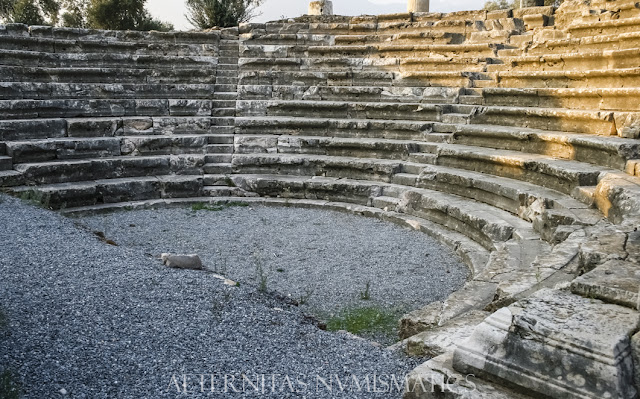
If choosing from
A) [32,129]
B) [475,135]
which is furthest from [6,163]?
[475,135]

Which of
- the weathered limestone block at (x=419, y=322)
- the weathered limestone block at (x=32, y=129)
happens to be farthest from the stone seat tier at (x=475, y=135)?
the weathered limestone block at (x=419, y=322)

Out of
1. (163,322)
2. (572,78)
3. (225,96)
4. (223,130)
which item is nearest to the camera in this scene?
(163,322)

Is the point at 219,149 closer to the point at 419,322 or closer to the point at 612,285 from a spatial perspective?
the point at 419,322

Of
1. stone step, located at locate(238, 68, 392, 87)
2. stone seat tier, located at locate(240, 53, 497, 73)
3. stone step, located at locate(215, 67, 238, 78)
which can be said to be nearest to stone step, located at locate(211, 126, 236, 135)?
stone step, located at locate(238, 68, 392, 87)

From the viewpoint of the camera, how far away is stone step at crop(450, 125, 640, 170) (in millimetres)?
5838

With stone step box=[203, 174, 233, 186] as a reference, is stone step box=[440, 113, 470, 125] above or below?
above

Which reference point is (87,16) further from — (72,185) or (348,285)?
(348,285)

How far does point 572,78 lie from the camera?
797 cm

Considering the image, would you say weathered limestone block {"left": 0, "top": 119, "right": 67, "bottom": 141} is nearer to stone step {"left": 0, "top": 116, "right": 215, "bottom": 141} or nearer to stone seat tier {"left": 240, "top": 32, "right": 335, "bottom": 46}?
stone step {"left": 0, "top": 116, "right": 215, "bottom": 141}

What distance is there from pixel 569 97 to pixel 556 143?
116cm

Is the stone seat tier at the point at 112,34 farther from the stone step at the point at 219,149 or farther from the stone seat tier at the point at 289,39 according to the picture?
the stone step at the point at 219,149

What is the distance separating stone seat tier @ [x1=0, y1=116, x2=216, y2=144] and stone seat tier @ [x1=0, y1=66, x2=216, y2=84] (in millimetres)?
1002

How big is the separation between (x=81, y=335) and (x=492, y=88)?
23.9 ft

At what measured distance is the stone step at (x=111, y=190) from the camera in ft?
24.7
